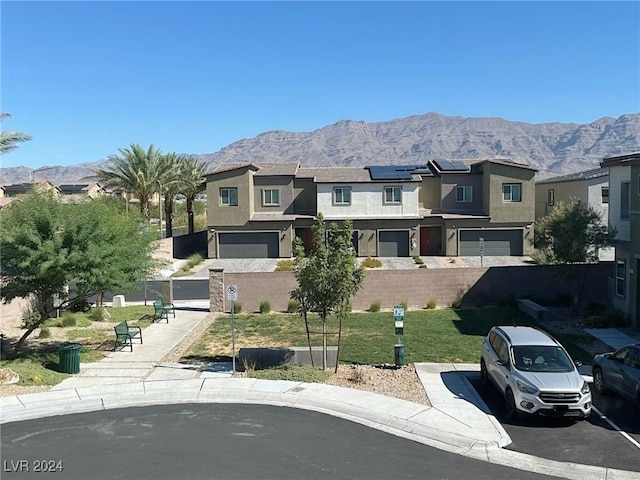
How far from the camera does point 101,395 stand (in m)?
15.2

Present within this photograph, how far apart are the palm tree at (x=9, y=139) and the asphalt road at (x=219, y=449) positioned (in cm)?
1231

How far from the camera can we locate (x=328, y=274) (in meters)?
16.6

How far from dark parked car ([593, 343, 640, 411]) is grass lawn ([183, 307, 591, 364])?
3298 millimetres

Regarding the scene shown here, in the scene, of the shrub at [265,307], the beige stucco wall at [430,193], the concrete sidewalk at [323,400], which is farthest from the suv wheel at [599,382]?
the beige stucco wall at [430,193]

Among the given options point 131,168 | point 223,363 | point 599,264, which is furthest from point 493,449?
point 131,168

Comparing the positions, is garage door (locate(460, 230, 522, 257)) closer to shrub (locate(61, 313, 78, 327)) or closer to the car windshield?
shrub (locate(61, 313, 78, 327))

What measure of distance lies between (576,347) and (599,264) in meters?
7.99

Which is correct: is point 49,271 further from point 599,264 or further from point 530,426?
point 599,264

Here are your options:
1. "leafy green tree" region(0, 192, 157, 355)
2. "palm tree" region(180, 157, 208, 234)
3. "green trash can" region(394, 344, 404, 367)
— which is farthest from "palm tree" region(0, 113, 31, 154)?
"palm tree" region(180, 157, 208, 234)

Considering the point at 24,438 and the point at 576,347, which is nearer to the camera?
the point at 24,438

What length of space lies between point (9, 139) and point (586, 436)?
20.6 metres

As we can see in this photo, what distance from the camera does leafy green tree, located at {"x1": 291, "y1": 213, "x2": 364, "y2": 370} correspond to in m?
16.6

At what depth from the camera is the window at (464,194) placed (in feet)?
158

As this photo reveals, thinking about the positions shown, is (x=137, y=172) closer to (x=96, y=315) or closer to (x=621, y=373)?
(x=96, y=315)
